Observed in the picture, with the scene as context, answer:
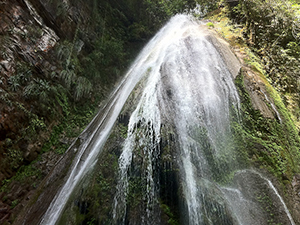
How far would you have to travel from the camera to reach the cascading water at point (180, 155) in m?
3.65

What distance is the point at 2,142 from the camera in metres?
4.81

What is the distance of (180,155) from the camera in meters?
4.05

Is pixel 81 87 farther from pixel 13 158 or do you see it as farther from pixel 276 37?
pixel 276 37

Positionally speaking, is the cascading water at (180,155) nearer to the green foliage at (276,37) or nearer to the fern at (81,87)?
the green foliage at (276,37)

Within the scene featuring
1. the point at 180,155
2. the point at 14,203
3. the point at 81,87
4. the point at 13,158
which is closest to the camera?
the point at 180,155

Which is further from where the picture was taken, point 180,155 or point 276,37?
point 276,37

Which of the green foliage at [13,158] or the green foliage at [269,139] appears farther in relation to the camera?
the green foliage at [13,158]

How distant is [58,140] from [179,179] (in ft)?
14.7

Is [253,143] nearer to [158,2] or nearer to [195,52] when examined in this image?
[195,52]

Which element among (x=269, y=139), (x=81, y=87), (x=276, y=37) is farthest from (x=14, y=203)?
(x=276, y=37)

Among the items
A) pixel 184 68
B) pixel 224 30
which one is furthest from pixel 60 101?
pixel 224 30

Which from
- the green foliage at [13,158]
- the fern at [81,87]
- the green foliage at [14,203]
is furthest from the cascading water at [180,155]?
the fern at [81,87]

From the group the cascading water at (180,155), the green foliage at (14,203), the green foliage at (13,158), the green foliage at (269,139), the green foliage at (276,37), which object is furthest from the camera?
the green foliage at (276,37)

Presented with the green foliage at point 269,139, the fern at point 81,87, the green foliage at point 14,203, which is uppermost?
the fern at point 81,87
